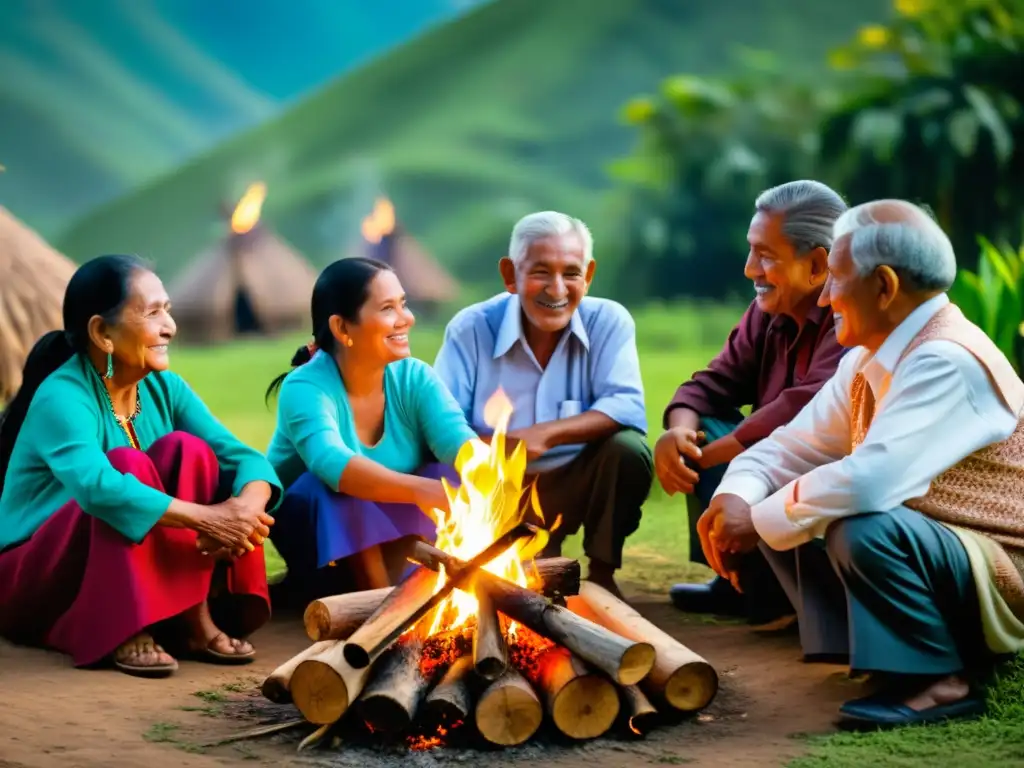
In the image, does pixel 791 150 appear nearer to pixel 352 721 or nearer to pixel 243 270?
pixel 243 270

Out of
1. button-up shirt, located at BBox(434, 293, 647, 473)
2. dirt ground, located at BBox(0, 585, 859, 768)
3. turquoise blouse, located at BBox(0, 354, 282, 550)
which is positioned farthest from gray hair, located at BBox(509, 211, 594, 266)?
dirt ground, located at BBox(0, 585, 859, 768)

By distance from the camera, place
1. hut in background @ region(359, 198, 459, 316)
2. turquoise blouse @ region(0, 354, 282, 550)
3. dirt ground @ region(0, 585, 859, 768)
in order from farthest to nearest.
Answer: hut in background @ region(359, 198, 459, 316) → turquoise blouse @ region(0, 354, 282, 550) → dirt ground @ region(0, 585, 859, 768)

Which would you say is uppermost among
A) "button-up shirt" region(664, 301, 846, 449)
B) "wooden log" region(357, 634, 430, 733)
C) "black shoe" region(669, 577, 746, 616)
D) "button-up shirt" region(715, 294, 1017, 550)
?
"button-up shirt" region(664, 301, 846, 449)

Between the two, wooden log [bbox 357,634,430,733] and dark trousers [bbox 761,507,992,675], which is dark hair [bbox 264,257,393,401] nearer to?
wooden log [bbox 357,634,430,733]

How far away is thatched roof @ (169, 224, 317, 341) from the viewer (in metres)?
16.6

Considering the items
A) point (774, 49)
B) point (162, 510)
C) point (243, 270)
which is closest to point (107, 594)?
point (162, 510)

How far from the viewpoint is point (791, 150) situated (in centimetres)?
1906

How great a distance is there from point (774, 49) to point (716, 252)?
6277mm

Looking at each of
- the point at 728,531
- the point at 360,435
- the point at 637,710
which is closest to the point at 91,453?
the point at 360,435

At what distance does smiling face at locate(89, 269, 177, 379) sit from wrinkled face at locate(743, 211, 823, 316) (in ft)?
6.97

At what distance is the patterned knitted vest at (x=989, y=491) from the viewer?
396cm

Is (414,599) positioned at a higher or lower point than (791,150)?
lower

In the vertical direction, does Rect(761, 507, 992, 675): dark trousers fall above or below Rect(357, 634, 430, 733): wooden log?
above

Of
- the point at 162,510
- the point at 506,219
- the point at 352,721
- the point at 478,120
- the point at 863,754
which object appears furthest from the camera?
the point at 478,120
